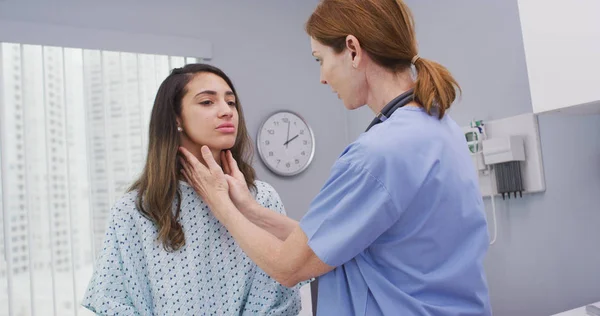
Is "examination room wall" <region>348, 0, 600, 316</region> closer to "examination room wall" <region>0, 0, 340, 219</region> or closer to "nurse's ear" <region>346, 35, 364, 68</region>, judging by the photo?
"examination room wall" <region>0, 0, 340, 219</region>

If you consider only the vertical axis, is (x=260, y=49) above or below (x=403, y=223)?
above

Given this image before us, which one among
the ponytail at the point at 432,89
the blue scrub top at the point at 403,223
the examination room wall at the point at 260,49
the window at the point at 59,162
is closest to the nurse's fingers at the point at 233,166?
the blue scrub top at the point at 403,223

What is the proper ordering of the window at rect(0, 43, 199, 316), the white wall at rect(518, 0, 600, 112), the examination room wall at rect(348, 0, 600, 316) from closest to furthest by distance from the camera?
1. the white wall at rect(518, 0, 600, 112)
2. the examination room wall at rect(348, 0, 600, 316)
3. the window at rect(0, 43, 199, 316)

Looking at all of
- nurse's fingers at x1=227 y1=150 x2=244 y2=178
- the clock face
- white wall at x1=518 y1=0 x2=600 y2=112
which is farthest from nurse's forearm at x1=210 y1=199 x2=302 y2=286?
the clock face

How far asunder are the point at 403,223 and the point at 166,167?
2.27 ft

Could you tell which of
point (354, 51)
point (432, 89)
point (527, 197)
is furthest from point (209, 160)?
point (527, 197)

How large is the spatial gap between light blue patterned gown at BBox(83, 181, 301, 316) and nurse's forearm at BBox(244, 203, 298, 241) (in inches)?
3.7

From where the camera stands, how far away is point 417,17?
2.80 meters

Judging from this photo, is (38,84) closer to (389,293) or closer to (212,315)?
(212,315)

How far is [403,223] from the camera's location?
1.00 meters

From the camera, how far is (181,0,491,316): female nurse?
98 centimetres

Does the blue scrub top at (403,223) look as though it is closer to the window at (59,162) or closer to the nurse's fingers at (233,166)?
the nurse's fingers at (233,166)

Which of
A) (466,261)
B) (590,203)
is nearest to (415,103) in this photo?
(466,261)

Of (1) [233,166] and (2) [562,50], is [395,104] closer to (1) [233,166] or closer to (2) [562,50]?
(1) [233,166]
